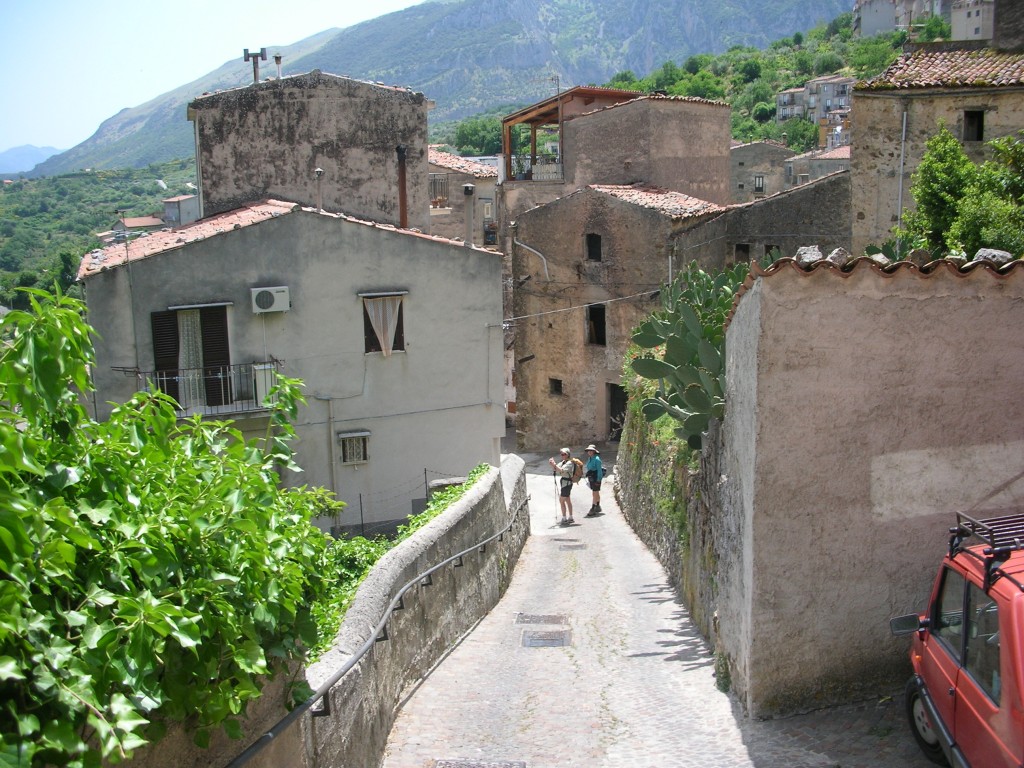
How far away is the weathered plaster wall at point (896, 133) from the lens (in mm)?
21219

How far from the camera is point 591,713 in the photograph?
938 centimetres

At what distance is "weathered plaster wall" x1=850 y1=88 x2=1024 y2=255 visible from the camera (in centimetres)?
2122

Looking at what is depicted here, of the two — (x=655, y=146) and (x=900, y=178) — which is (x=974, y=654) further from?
(x=655, y=146)

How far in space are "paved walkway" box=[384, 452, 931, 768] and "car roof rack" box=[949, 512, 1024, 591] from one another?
62.6 inches

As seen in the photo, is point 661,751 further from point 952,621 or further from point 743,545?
point 952,621

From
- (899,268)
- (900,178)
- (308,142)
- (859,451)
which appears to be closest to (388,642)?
(859,451)

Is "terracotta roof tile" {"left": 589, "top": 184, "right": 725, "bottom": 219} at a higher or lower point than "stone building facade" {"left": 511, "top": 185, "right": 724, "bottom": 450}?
higher

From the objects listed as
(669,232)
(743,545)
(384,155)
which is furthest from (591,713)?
(669,232)

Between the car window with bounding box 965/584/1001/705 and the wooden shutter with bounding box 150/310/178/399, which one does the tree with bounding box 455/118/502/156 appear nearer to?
the wooden shutter with bounding box 150/310/178/399

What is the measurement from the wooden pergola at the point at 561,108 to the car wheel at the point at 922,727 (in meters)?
32.5

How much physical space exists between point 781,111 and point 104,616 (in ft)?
366

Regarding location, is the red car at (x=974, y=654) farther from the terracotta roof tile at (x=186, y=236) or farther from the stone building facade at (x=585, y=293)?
the stone building facade at (x=585, y=293)

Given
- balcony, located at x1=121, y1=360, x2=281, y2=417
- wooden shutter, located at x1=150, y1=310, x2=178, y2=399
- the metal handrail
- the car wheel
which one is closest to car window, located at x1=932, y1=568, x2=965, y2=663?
the car wheel

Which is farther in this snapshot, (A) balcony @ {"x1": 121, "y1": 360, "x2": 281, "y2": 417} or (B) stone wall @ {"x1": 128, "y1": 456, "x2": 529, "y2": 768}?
(A) balcony @ {"x1": 121, "y1": 360, "x2": 281, "y2": 417}
